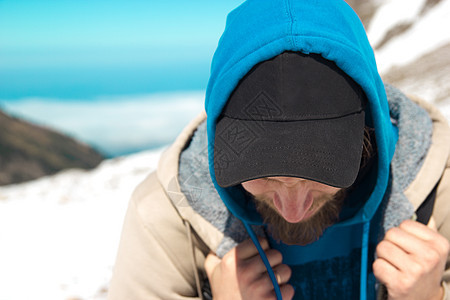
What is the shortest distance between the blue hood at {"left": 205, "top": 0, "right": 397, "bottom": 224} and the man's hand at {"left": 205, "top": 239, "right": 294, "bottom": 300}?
1.35 ft

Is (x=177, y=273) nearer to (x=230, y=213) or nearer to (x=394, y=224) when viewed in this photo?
(x=230, y=213)

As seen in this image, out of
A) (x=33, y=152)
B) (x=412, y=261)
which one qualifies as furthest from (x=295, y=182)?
(x=33, y=152)

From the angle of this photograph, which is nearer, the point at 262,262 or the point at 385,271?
the point at 385,271

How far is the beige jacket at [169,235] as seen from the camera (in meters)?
1.48

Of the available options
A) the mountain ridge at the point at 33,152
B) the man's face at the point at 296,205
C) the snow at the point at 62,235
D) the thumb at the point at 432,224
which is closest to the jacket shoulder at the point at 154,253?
the man's face at the point at 296,205

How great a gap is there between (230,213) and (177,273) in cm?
31

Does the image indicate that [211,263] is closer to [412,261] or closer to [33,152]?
[412,261]

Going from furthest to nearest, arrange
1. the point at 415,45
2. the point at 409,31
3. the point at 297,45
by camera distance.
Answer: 1. the point at 409,31
2. the point at 415,45
3. the point at 297,45

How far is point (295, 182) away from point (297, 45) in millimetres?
386

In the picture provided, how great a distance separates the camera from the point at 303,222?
4.64 feet

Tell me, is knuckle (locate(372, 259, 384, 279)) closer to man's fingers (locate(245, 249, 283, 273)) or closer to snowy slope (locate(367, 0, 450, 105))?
man's fingers (locate(245, 249, 283, 273))

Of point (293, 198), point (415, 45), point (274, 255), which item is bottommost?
point (415, 45)

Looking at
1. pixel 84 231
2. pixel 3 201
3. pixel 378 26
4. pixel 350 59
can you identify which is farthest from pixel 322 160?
pixel 378 26

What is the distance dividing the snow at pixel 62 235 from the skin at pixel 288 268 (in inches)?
60.7
